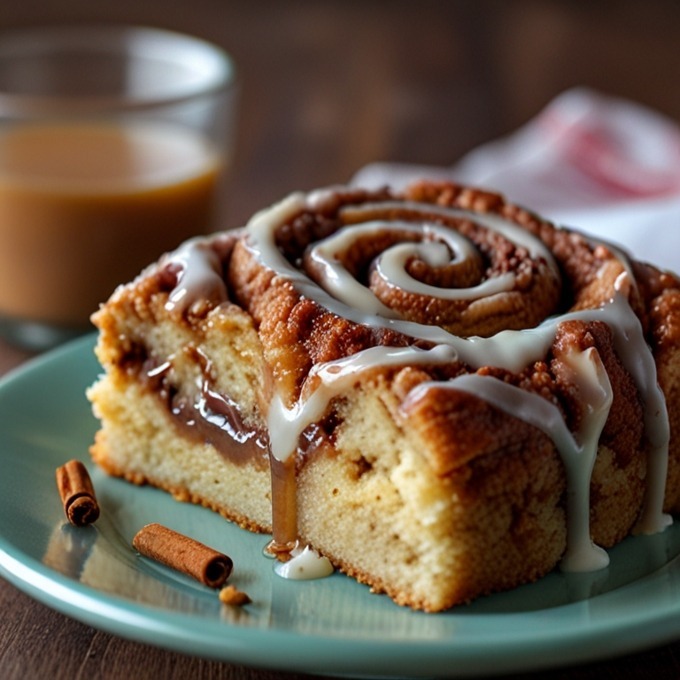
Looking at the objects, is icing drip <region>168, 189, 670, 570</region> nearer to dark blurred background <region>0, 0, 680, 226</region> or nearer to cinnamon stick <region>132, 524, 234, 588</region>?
cinnamon stick <region>132, 524, 234, 588</region>

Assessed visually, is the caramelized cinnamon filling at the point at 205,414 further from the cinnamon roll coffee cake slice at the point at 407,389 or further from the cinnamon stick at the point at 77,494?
the cinnamon stick at the point at 77,494

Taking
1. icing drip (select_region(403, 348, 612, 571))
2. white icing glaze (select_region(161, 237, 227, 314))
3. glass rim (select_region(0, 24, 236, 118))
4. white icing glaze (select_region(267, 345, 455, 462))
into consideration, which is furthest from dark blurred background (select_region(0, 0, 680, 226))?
icing drip (select_region(403, 348, 612, 571))

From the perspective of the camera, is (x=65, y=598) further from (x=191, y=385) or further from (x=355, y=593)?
(x=191, y=385)

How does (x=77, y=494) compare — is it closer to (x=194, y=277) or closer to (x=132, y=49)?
(x=194, y=277)

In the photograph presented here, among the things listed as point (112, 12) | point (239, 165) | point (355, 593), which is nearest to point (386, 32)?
point (112, 12)

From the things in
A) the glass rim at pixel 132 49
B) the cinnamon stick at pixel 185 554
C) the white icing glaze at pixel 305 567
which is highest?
the glass rim at pixel 132 49

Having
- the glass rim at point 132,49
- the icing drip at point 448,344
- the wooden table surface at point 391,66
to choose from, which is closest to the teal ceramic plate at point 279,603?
the icing drip at point 448,344

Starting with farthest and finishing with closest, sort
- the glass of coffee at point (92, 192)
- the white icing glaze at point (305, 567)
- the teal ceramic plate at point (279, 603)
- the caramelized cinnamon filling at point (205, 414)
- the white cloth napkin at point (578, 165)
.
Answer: the white cloth napkin at point (578, 165) < the glass of coffee at point (92, 192) < the caramelized cinnamon filling at point (205, 414) < the white icing glaze at point (305, 567) < the teal ceramic plate at point (279, 603)

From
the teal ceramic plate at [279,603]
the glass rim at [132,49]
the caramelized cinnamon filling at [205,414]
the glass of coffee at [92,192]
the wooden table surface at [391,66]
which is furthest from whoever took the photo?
the wooden table surface at [391,66]

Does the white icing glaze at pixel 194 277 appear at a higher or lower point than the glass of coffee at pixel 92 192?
higher
